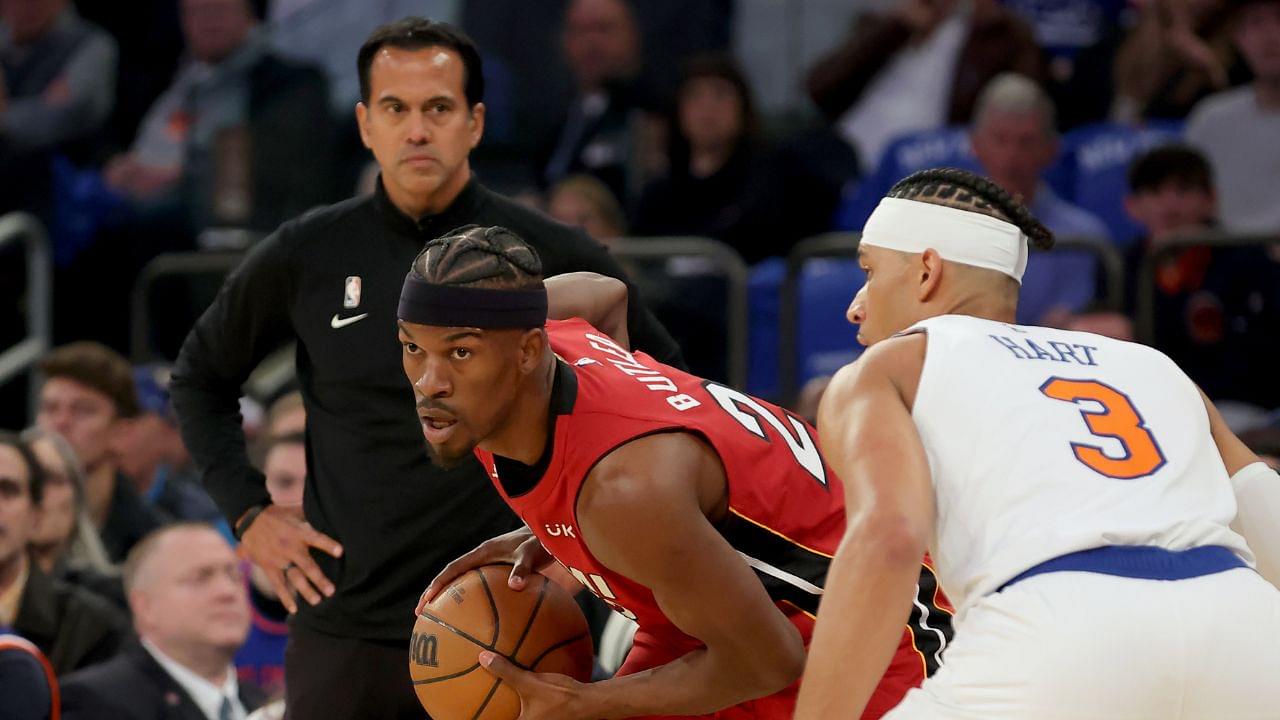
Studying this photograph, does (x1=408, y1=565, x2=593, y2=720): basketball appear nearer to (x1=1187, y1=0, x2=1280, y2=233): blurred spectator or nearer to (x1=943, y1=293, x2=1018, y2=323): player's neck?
(x1=943, y1=293, x2=1018, y2=323): player's neck

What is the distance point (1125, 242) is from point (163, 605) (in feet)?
15.6

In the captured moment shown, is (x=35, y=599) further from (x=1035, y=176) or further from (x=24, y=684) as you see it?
(x=1035, y=176)

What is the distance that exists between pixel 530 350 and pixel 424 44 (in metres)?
1.28

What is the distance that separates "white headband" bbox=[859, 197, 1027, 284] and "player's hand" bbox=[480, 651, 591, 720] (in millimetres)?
1105

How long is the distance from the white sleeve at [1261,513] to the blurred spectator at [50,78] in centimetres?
691

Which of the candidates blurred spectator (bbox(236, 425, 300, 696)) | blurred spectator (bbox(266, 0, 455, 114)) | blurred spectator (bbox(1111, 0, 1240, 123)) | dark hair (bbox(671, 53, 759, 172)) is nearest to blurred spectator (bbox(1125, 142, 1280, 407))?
blurred spectator (bbox(1111, 0, 1240, 123))

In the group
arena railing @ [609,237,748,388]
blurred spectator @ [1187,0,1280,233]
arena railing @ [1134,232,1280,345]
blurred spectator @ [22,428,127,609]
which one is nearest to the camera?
blurred spectator @ [22,428,127,609]

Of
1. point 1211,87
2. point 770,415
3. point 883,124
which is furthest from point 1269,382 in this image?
point 770,415

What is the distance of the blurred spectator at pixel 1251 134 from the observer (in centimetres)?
789

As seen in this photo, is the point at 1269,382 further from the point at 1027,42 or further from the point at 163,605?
the point at 163,605

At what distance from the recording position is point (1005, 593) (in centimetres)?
280

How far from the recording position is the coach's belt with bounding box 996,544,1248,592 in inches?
110

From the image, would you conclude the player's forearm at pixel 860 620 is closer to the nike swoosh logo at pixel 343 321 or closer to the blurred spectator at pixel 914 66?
the nike swoosh logo at pixel 343 321

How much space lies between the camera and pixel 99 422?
7453 mm
